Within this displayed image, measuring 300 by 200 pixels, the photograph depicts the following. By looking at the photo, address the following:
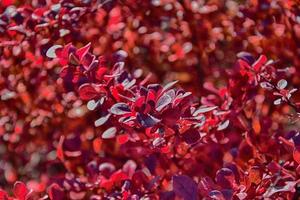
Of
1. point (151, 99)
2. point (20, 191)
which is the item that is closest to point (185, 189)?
point (151, 99)

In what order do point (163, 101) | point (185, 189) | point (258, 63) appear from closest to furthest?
1. point (163, 101)
2. point (185, 189)
3. point (258, 63)

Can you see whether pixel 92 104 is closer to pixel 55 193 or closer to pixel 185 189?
pixel 185 189

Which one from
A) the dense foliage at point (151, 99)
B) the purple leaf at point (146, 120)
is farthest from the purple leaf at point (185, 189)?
the purple leaf at point (146, 120)

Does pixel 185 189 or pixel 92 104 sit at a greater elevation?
pixel 92 104

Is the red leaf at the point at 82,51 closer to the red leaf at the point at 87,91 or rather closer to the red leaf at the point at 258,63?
the red leaf at the point at 87,91

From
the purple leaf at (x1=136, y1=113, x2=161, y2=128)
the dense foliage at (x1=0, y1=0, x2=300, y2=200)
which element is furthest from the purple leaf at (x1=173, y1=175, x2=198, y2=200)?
the purple leaf at (x1=136, y1=113, x2=161, y2=128)

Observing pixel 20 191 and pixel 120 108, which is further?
pixel 20 191

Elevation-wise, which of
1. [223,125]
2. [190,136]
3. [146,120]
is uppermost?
[146,120]

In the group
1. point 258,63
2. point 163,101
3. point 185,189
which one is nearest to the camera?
point 163,101

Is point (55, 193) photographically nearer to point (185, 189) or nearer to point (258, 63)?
point (185, 189)
